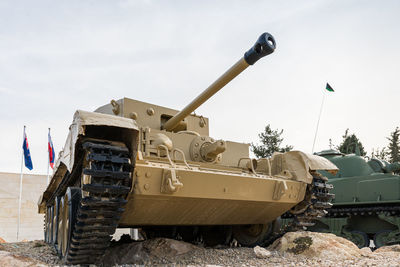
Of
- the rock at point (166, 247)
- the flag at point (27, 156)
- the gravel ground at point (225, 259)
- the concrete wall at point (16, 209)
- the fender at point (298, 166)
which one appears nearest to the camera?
the gravel ground at point (225, 259)

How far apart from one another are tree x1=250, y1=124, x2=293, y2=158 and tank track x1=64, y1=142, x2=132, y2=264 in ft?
76.1

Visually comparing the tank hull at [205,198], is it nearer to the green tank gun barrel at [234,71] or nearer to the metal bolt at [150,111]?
the green tank gun barrel at [234,71]

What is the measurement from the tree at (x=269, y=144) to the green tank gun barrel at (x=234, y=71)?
2059 centimetres

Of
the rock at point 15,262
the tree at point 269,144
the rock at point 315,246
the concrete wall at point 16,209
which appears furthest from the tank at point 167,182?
the tree at point 269,144

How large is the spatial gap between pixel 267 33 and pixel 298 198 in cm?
287

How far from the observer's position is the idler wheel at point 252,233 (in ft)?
26.3

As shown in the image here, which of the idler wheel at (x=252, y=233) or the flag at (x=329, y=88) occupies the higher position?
the flag at (x=329, y=88)

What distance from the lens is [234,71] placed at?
274 inches

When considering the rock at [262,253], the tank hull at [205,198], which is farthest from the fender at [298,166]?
the rock at [262,253]

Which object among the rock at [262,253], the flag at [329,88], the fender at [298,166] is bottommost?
the rock at [262,253]

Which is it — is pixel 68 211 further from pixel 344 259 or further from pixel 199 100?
pixel 344 259

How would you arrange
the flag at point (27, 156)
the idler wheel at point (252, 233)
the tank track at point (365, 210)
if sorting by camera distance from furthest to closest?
the flag at point (27, 156), the tank track at point (365, 210), the idler wheel at point (252, 233)

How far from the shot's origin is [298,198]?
7.39 meters

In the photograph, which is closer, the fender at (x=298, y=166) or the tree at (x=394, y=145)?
the fender at (x=298, y=166)
